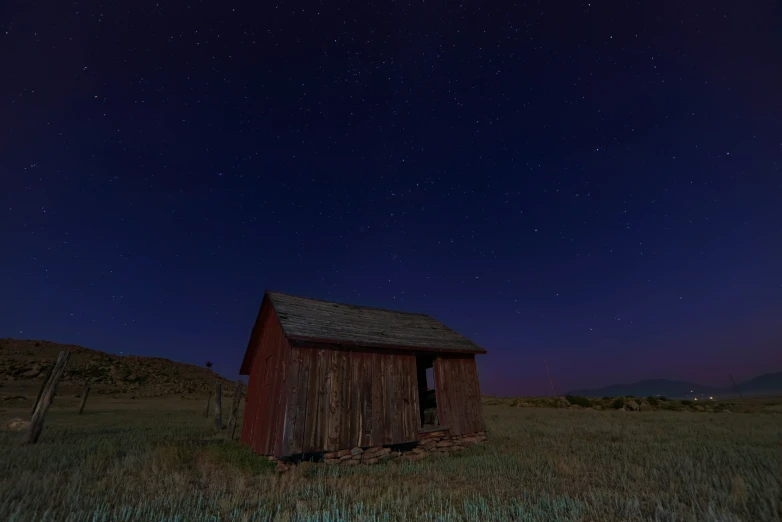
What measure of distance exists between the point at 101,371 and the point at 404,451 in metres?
58.8

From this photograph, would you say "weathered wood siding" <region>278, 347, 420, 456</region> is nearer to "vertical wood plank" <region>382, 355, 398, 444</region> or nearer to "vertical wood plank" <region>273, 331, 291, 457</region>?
"vertical wood plank" <region>382, 355, 398, 444</region>

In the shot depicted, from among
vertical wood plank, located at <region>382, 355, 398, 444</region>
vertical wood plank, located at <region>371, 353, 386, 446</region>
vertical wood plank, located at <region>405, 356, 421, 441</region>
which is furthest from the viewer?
vertical wood plank, located at <region>405, 356, 421, 441</region>

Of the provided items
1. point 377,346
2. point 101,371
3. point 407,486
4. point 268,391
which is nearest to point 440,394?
point 377,346

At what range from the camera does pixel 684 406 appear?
97.1ft

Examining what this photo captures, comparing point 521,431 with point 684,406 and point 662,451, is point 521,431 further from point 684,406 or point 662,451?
point 684,406

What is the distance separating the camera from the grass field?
4.95m

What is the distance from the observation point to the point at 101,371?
50.2 meters

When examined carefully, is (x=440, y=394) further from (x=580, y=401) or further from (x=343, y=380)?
(x=580, y=401)

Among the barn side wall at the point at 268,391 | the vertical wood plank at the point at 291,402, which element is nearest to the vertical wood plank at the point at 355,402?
the vertical wood plank at the point at 291,402

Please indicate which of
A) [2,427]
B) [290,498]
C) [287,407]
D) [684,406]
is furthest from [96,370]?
[684,406]

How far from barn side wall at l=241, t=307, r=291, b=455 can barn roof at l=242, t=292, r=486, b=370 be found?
0.70m

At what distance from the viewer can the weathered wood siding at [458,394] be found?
13.8 metres

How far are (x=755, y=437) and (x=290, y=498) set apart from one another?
16.4 meters

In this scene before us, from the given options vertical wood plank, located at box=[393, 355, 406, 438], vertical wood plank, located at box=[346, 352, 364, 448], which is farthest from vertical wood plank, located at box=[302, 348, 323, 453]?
vertical wood plank, located at box=[393, 355, 406, 438]
